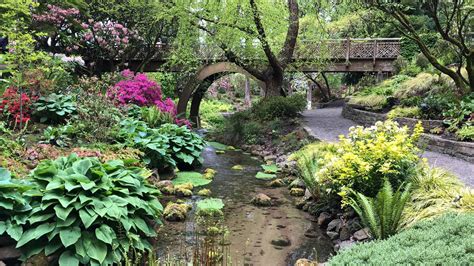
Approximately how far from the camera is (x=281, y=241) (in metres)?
4.93

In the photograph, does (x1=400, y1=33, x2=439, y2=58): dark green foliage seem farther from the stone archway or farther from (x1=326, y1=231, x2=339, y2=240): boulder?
(x1=326, y1=231, x2=339, y2=240): boulder

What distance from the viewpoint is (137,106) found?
33.7 feet

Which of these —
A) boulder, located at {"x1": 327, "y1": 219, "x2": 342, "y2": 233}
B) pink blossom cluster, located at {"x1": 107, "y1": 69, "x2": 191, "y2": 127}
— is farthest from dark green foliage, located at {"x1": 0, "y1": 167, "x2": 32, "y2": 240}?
pink blossom cluster, located at {"x1": 107, "y1": 69, "x2": 191, "y2": 127}

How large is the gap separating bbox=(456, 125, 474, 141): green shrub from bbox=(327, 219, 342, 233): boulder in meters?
3.68

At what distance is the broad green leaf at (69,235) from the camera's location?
338 cm

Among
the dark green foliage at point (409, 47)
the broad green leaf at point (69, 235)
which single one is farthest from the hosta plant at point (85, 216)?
the dark green foliage at point (409, 47)

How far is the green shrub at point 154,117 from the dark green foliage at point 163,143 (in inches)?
32.0

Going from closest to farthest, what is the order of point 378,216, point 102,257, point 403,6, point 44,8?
1. point 102,257
2. point 378,216
3. point 403,6
4. point 44,8

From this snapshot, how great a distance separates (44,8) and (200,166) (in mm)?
7954

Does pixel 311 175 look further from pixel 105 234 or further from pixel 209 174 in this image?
pixel 105 234

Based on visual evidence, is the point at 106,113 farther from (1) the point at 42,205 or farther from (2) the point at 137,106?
(1) the point at 42,205

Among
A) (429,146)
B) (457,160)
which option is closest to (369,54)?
(429,146)

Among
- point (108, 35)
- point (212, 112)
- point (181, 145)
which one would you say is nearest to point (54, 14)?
point (108, 35)

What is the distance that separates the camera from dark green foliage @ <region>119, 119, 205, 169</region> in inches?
288
